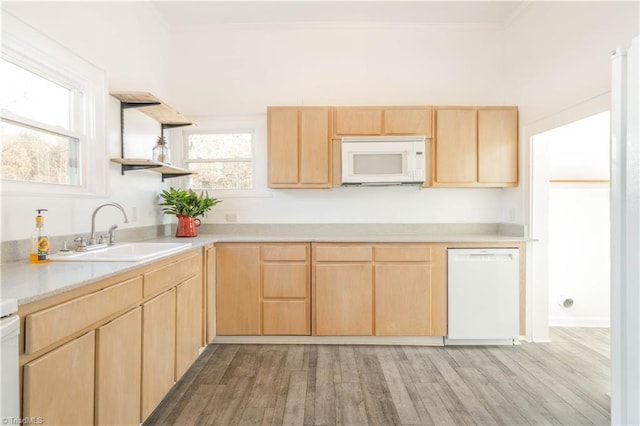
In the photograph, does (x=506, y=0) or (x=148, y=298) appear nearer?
(x=148, y=298)

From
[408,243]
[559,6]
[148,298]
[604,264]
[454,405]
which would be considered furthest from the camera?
[604,264]

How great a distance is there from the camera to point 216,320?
298cm

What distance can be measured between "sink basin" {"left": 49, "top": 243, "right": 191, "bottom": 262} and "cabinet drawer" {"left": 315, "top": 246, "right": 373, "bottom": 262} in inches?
43.0

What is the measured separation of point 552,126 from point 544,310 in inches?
62.4

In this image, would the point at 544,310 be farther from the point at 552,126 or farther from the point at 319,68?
the point at 319,68

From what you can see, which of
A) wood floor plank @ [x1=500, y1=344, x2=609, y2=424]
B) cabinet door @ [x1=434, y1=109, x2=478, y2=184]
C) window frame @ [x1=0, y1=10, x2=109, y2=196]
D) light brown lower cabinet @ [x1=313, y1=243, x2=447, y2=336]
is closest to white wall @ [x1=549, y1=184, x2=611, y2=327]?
cabinet door @ [x1=434, y1=109, x2=478, y2=184]

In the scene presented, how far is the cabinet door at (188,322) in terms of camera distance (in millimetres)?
2184

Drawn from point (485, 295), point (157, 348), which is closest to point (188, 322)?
point (157, 348)

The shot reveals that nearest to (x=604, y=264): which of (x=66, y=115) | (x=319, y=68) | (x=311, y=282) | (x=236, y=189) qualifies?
(x=311, y=282)

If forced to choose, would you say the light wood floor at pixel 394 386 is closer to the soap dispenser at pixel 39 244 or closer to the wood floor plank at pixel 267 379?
the wood floor plank at pixel 267 379

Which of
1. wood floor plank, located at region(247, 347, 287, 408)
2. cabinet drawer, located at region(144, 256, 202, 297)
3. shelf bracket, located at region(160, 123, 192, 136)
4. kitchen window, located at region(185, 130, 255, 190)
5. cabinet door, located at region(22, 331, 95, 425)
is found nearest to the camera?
cabinet door, located at region(22, 331, 95, 425)

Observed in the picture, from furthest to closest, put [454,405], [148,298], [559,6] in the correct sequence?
1. [559,6]
2. [454,405]
3. [148,298]

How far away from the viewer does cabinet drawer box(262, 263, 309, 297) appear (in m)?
2.98

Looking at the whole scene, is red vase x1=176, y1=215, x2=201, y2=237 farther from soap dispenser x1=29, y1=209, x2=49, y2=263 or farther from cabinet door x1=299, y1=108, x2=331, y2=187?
soap dispenser x1=29, y1=209, x2=49, y2=263
